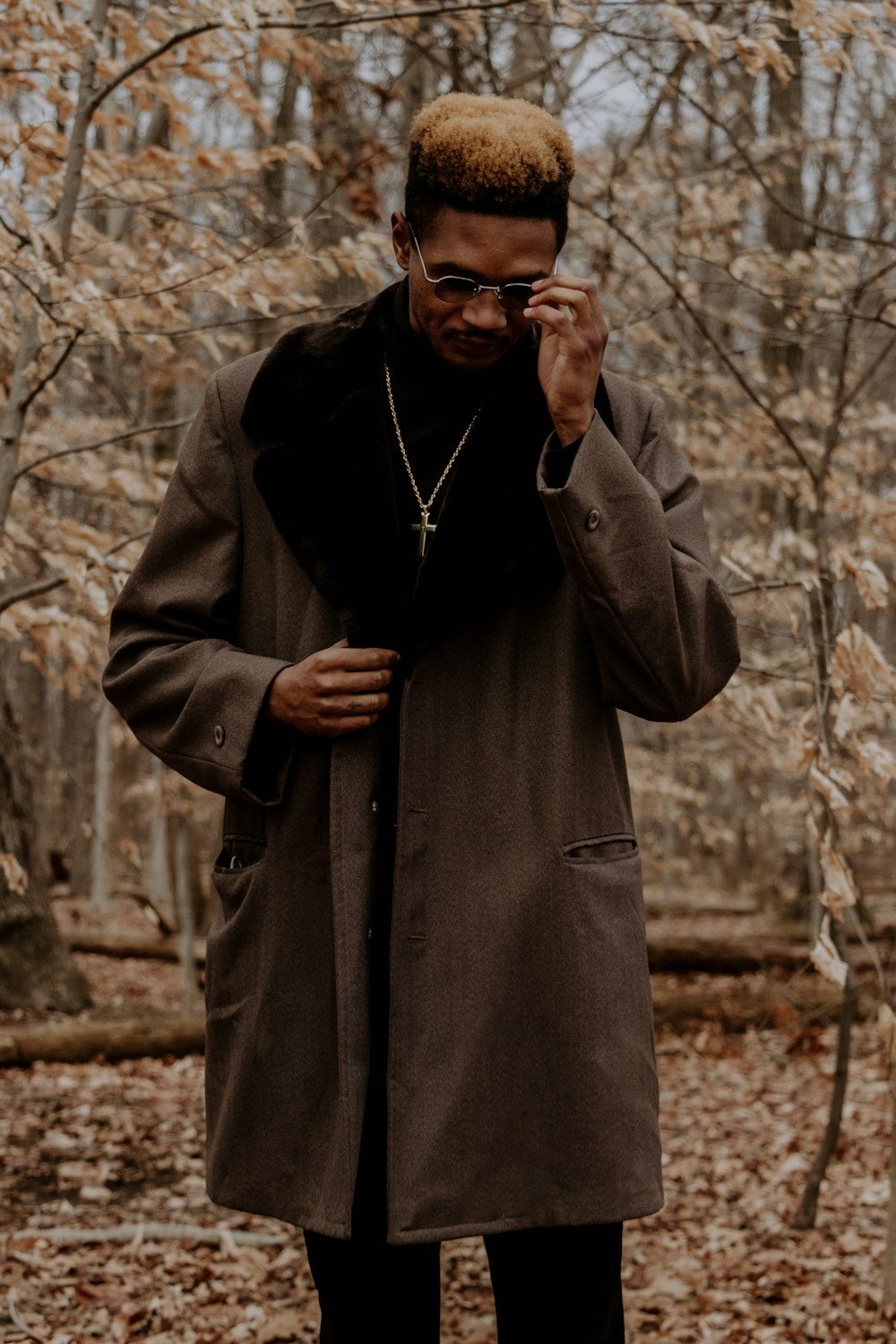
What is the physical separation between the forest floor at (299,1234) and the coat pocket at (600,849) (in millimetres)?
738

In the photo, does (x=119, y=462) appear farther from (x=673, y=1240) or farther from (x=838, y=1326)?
(x=838, y=1326)

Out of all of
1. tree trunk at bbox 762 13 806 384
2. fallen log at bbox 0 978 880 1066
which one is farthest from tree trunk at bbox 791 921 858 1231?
tree trunk at bbox 762 13 806 384

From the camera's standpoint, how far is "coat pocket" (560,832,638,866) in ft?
5.79

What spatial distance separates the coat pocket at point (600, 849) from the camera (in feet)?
5.79

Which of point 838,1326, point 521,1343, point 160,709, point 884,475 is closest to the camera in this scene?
point 521,1343

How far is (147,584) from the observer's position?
1.98m

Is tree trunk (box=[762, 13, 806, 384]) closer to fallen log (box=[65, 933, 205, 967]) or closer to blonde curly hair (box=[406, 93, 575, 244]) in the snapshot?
blonde curly hair (box=[406, 93, 575, 244])

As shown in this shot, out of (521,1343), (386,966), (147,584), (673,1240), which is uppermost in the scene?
(147,584)

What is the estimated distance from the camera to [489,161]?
5.72 feet

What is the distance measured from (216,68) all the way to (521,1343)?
410 cm

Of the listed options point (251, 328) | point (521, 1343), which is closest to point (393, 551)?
point (521, 1343)

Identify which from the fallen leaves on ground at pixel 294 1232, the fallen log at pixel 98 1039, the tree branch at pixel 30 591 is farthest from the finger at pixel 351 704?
the fallen log at pixel 98 1039

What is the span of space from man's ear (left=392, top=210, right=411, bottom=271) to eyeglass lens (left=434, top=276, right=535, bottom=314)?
0.45ft

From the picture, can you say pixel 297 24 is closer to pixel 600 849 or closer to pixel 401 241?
pixel 401 241
